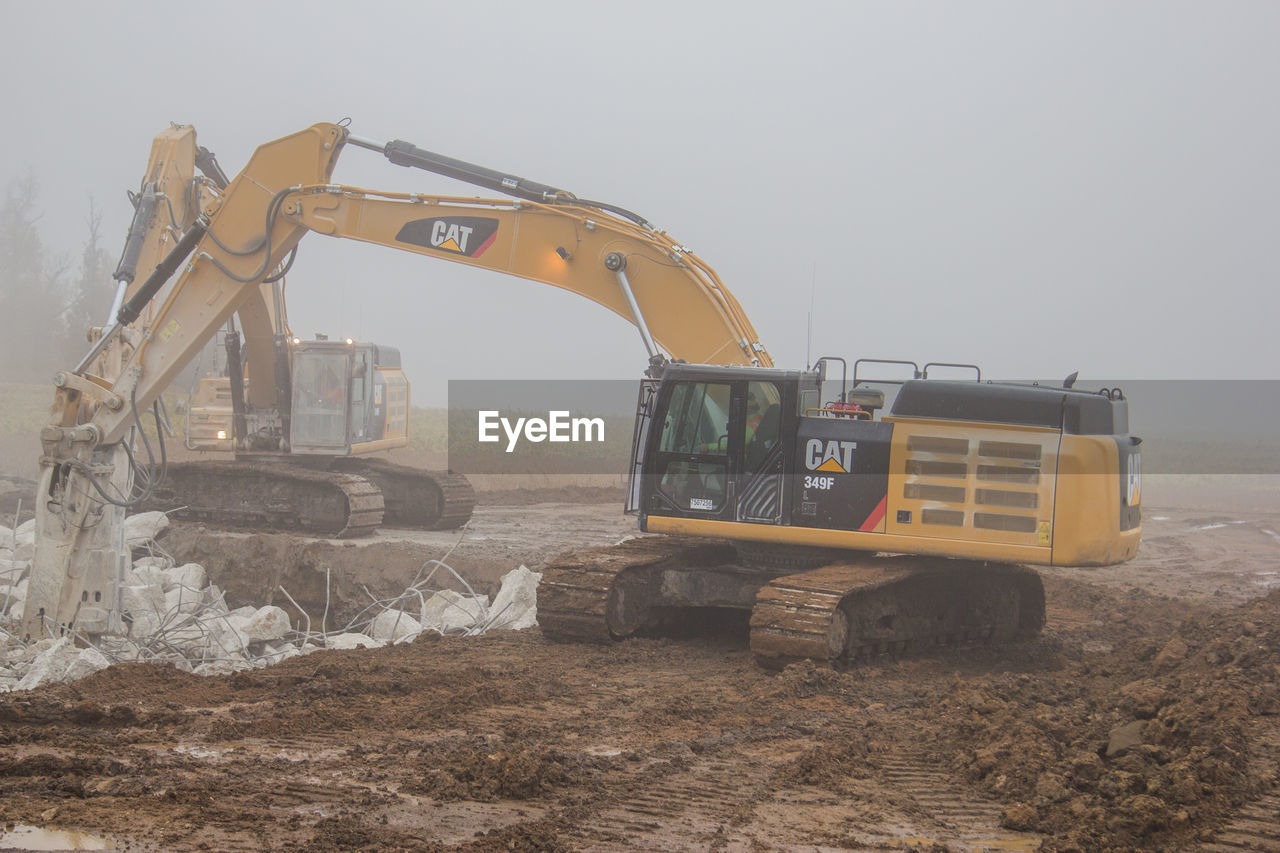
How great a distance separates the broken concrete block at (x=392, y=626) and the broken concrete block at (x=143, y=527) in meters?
3.85

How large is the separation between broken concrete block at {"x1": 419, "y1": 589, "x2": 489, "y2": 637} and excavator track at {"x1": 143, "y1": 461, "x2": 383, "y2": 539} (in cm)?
360

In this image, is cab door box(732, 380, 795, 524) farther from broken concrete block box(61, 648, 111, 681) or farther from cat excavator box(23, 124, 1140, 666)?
broken concrete block box(61, 648, 111, 681)

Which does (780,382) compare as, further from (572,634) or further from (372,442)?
(372,442)

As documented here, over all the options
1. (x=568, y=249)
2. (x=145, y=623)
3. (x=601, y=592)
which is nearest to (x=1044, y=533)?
(x=601, y=592)

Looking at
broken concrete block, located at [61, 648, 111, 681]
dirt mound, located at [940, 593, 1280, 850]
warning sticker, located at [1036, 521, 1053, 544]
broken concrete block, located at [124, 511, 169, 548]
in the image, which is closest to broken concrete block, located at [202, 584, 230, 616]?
broken concrete block, located at [124, 511, 169, 548]

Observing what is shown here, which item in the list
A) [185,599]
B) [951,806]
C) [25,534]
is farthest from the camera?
[25,534]

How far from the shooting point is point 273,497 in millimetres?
15664

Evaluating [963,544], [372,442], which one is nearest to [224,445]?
[372,442]

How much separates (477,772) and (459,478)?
12.4m

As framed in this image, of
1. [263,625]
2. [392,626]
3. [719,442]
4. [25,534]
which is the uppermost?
[719,442]

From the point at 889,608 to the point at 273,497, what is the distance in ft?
32.5

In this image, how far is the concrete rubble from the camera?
8289 mm

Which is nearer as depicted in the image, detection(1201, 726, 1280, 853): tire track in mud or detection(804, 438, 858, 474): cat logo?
detection(1201, 726, 1280, 853): tire track in mud

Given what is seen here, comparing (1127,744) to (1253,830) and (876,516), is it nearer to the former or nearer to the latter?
(1253,830)
